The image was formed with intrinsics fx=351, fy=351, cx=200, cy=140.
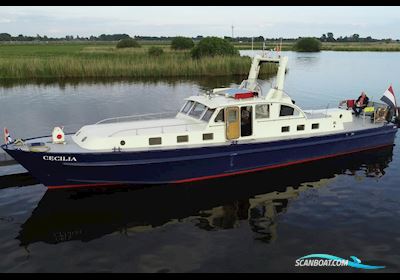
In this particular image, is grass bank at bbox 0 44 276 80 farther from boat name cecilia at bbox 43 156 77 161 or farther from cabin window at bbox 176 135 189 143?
boat name cecilia at bbox 43 156 77 161

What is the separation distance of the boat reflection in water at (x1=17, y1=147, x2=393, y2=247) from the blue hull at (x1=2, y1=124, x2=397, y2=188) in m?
0.48

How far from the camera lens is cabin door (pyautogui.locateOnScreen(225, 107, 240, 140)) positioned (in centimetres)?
1398

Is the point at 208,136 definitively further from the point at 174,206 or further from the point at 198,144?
the point at 174,206

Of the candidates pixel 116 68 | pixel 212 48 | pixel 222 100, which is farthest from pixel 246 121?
pixel 212 48

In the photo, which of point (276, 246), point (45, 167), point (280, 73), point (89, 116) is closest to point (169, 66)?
point (89, 116)

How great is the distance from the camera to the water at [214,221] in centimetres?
949

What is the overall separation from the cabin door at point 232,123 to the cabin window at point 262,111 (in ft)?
3.52

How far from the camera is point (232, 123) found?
14.1 metres

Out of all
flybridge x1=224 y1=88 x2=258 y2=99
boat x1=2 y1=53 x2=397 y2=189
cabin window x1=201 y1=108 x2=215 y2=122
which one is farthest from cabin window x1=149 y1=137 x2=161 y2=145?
flybridge x1=224 y1=88 x2=258 y2=99

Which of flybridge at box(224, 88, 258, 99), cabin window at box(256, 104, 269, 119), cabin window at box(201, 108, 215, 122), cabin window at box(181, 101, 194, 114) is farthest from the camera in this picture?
cabin window at box(181, 101, 194, 114)

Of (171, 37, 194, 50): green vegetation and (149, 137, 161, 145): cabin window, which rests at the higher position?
(171, 37, 194, 50): green vegetation

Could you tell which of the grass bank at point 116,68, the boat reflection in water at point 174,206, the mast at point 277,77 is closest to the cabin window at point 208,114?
the boat reflection in water at point 174,206

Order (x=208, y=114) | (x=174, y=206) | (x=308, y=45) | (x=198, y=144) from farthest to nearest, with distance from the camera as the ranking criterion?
(x=308, y=45), (x=208, y=114), (x=198, y=144), (x=174, y=206)

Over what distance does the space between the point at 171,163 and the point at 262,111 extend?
4.53 metres
